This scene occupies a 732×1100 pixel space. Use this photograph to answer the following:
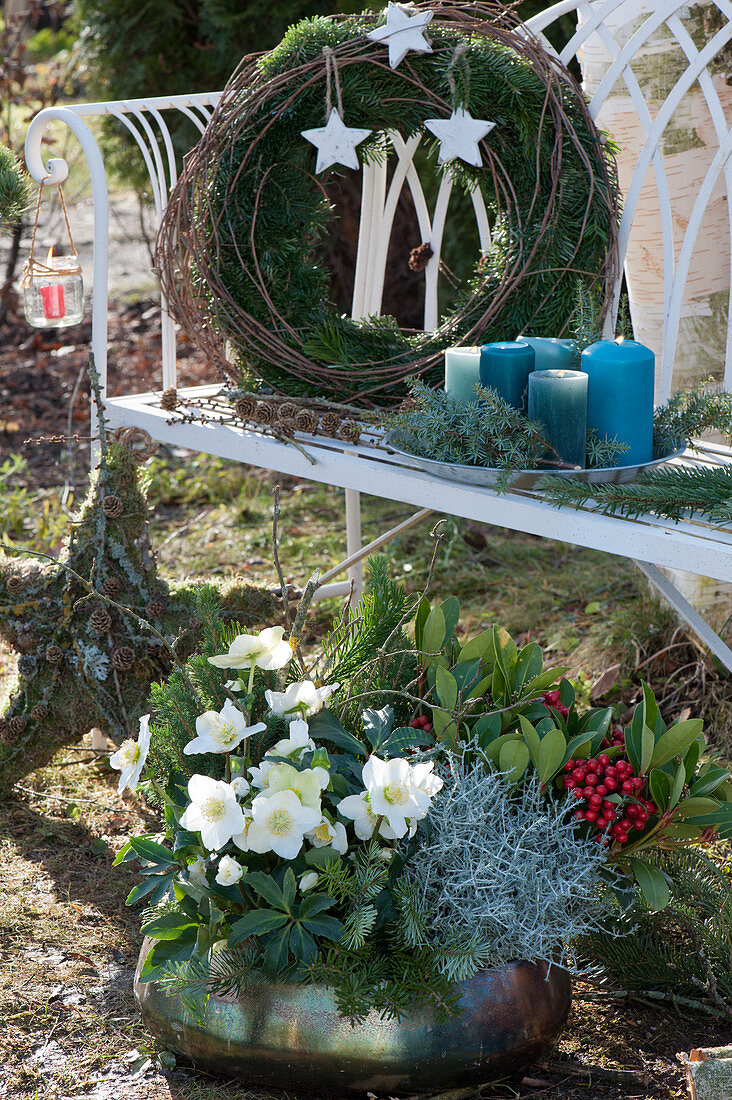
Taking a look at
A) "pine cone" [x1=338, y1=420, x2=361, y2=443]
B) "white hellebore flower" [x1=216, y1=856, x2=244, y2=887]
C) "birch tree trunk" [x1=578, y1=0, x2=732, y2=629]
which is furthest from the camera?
→ "birch tree trunk" [x1=578, y1=0, x2=732, y2=629]

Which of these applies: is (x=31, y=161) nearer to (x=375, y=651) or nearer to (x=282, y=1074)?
(x=375, y=651)

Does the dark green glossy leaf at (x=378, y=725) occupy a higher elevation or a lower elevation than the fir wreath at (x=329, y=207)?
lower

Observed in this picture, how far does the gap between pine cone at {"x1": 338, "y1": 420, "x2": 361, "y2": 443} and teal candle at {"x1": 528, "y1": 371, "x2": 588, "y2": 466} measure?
0.38m

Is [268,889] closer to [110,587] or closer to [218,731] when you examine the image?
[218,731]

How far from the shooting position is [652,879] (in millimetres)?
1471

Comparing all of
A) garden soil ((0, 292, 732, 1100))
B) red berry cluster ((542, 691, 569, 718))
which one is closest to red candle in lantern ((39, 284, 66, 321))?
garden soil ((0, 292, 732, 1100))

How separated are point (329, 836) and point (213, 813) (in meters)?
0.16

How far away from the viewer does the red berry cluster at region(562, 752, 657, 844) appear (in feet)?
4.86

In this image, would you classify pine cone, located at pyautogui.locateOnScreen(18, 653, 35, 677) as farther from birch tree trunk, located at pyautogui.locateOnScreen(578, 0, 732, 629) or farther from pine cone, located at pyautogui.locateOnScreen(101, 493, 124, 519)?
birch tree trunk, located at pyautogui.locateOnScreen(578, 0, 732, 629)

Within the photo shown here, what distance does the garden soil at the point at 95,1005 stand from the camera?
147 cm

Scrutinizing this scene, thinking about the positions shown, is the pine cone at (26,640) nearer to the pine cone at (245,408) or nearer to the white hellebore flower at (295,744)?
the pine cone at (245,408)

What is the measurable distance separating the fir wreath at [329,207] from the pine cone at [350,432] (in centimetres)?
11

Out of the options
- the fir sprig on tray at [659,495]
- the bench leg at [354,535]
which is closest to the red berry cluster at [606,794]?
the fir sprig on tray at [659,495]

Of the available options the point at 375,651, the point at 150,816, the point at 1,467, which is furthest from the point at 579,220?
the point at 1,467
